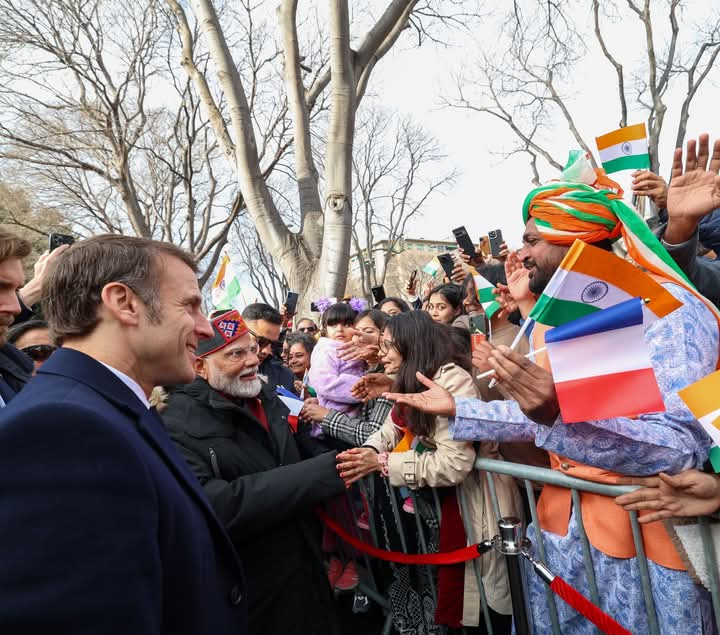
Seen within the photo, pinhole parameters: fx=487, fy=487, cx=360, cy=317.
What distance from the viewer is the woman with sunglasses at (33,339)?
10.8ft

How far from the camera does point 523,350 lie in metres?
3.22

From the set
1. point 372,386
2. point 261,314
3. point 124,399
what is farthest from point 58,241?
point 261,314

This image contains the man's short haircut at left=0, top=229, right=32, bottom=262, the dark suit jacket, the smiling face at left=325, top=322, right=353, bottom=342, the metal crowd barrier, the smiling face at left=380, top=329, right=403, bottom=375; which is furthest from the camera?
the smiling face at left=325, top=322, right=353, bottom=342

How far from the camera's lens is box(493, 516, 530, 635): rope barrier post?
74.2 inches

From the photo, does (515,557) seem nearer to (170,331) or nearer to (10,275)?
(170,331)

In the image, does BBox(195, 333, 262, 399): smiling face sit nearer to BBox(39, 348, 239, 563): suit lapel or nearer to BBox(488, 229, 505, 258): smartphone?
BBox(39, 348, 239, 563): suit lapel

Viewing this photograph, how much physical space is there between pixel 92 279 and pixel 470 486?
6.46 ft

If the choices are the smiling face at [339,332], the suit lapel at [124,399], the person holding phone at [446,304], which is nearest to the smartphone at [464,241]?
the person holding phone at [446,304]

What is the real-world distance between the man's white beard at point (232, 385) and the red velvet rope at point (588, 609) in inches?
62.2

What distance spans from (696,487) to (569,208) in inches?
43.2

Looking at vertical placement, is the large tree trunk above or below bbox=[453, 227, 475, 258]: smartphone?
above

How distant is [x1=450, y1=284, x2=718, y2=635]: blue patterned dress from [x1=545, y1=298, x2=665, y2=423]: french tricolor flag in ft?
0.39

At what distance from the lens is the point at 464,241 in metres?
5.04

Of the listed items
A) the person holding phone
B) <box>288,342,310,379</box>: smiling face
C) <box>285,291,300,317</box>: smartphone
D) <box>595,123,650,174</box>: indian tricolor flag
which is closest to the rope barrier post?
<box>595,123,650,174</box>: indian tricolor flag
